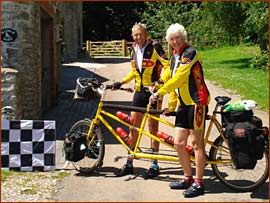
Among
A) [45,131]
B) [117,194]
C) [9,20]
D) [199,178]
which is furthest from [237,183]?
[9,20]

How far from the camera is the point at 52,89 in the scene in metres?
13.6

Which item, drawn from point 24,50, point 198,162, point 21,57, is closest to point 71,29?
point 24,50

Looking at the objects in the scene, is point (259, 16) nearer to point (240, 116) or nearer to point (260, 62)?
point (260, 62)

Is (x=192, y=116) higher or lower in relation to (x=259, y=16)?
lower

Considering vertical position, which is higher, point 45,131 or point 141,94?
point 141,94

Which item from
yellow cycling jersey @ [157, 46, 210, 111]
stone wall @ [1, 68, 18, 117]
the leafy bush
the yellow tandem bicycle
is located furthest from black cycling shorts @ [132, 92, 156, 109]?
the leafy bush

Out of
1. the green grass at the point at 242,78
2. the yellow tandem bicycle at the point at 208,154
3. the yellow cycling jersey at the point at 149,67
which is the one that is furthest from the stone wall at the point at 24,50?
the green grass at the point at 242,78

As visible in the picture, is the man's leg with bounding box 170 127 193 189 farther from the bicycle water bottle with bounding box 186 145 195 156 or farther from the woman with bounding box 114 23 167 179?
the woman with bounding box 114 23 167 179

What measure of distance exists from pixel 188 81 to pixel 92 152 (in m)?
1.78

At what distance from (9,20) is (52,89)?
14.2 ft

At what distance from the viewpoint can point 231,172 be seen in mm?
6500

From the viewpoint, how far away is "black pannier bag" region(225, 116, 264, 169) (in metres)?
5.90

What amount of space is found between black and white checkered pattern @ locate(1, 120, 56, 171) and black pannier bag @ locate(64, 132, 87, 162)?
0.25 meters

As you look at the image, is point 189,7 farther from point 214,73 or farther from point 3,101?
point 3,101
